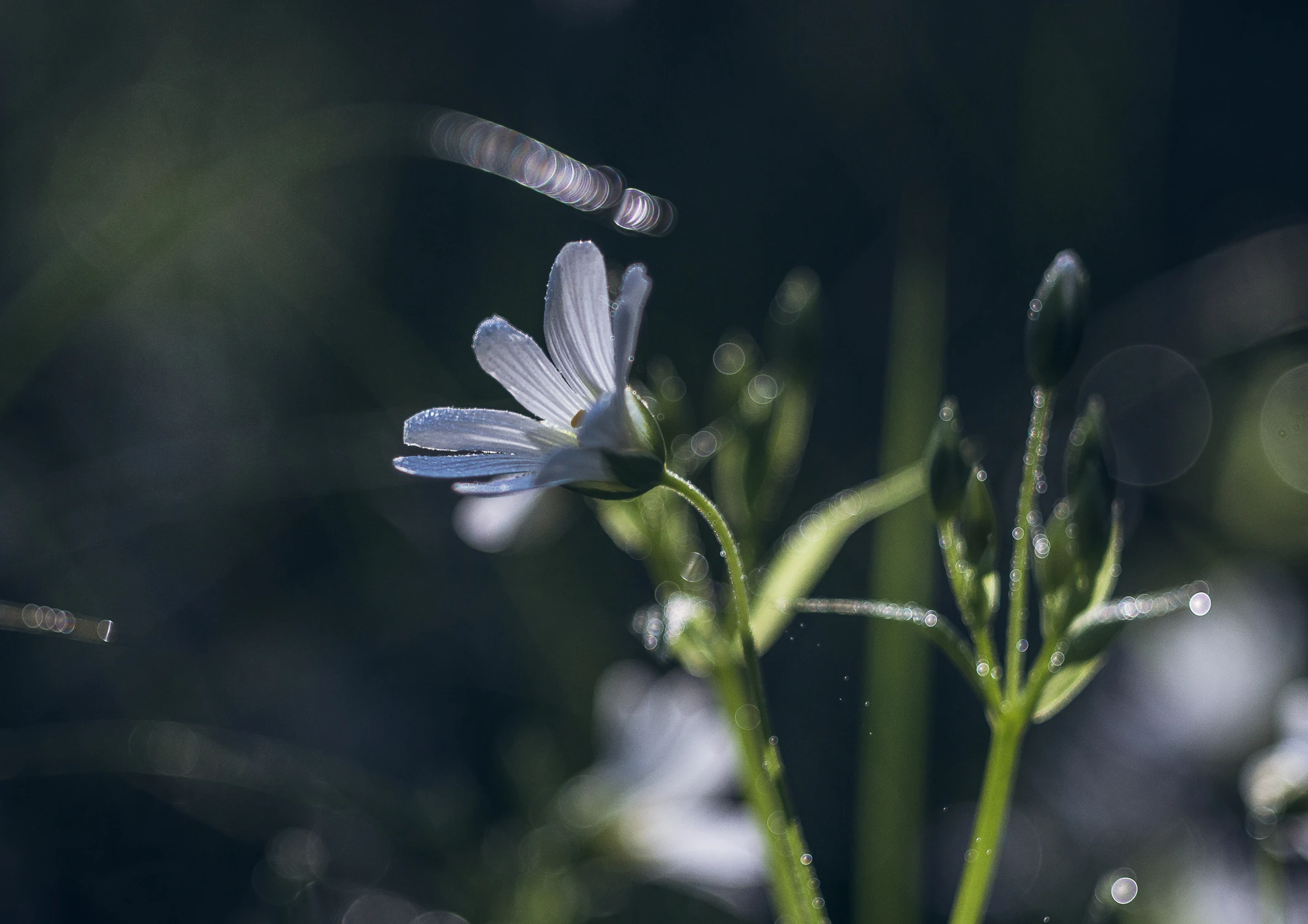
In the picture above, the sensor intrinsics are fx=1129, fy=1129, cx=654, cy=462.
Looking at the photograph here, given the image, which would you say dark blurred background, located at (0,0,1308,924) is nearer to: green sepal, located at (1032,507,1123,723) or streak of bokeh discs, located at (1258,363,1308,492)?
streak of bokeh discs, located at (1258,363,1308,492)

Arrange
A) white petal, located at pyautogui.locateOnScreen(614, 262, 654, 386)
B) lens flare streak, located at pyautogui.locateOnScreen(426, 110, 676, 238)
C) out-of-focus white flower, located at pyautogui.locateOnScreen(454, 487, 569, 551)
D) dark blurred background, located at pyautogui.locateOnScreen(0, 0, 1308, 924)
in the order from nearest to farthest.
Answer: white petal, located at pyautogui.locateOnScreen(614, 262, 654, 386)
out-of-focus white flower, located at pyautogui.locateOnScreen(454, 487, 569, 551)
lens flare streak, located at pyautogui.locateOnScreen(426, 110, 676, 238)
dark blurred background, located at pyautogui.locateOnScreen(0, 0, 1308, 924)

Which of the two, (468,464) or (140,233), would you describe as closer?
(468,464)

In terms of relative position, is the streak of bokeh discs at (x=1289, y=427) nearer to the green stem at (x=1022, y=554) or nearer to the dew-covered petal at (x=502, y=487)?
the green stem at (x=1022, y=554)

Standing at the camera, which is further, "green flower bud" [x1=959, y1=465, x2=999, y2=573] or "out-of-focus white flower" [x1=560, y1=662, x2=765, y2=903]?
"out-of-focus white flower" [x1=560, y1=662, x2=765, y2=903]

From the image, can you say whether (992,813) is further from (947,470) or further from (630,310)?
(630,310)

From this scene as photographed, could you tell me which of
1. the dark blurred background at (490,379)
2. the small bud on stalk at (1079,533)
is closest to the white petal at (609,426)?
the small bud on stalk at (1079,533)

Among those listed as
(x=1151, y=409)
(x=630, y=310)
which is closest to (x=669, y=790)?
(x=630, y=310)

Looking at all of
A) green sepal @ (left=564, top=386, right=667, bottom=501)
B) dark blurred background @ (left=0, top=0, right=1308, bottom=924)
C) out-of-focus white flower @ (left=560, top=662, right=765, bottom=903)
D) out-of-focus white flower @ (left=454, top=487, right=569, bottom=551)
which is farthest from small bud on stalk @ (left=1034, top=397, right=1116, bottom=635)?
dark blurred background @ (left=0, top=0, right=1308, bottom=924)

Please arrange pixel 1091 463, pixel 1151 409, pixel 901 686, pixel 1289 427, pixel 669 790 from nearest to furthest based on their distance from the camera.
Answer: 1. pixel 1091 463
2. pixel 901 686
3. pixel 669 790
4. pixel 1289 427
5. pixel 1151 409
